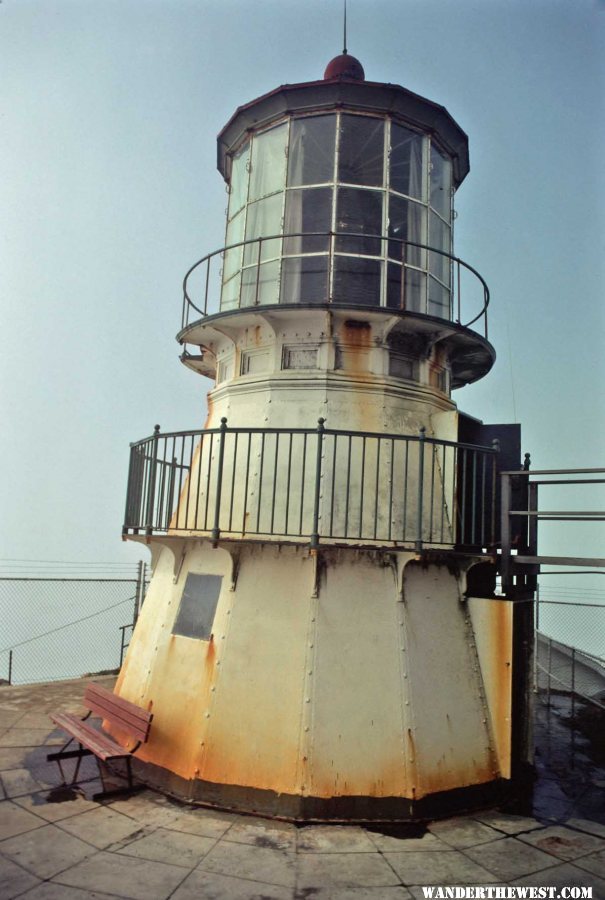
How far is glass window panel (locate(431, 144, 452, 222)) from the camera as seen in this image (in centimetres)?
965

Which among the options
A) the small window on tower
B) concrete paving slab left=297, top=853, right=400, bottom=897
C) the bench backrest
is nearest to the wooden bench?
the bench backrest

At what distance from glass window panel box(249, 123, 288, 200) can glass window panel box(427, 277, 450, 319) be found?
8.57 feet

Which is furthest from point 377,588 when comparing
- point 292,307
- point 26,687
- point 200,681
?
point 26,687

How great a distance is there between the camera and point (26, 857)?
5.65 m

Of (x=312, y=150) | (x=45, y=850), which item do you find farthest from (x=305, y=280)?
(x=45, y=850)

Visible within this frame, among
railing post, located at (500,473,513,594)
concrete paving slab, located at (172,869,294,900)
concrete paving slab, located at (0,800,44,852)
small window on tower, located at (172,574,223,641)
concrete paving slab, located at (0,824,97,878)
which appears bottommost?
concrete paving slab, located at (0,800,44,852)

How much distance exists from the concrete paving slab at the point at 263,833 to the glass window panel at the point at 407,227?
7137mm

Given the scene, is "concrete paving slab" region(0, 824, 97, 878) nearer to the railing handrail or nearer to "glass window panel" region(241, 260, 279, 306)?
the railing handrail

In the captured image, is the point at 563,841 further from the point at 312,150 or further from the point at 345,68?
the point at 345,68

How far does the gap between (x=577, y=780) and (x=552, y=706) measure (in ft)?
13.3

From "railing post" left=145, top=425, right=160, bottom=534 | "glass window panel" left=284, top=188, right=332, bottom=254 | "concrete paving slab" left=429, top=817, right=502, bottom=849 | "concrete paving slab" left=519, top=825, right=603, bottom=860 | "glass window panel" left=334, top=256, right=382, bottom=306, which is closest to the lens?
"concrete paving slab" left=519, top=825, right=603, bottom=860

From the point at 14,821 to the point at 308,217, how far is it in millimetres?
8046

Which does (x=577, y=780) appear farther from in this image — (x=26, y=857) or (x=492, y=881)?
(x=26, y=857)

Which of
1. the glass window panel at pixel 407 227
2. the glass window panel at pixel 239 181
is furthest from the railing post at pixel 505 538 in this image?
the glass window panel at pixel 239 181
